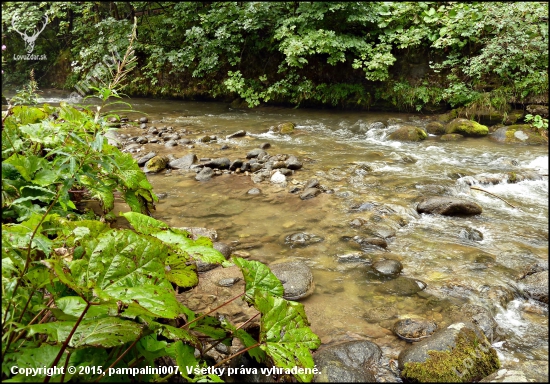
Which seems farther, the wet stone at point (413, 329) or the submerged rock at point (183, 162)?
the submerged rock at point (183, 162)

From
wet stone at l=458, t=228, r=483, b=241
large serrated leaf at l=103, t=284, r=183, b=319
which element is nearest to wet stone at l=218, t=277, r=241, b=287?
large serrated leaf at l=103, t=284, r=183, b=319

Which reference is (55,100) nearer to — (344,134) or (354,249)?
(344,134)

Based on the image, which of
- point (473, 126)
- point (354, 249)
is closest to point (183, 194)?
point (354, 249)

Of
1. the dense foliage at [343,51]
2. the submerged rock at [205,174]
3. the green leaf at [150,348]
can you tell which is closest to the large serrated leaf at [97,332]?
the green leaf at [150,348]

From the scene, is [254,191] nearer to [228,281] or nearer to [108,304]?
[228,281]

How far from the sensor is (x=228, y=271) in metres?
3.20

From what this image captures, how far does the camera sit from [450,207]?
430 cm

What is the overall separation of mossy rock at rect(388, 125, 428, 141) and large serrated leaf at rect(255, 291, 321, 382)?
7007mm

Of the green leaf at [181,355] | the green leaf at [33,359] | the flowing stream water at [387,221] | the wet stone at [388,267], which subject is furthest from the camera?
the wet stone at [388,267]

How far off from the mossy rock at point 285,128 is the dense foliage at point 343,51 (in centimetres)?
196

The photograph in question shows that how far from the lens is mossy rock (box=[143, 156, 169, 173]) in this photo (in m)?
6.03

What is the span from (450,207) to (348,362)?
9.21 feet

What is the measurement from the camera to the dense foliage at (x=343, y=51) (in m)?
8.80

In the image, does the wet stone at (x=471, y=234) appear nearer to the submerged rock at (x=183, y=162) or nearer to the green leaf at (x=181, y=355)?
the green leaf at (x=181, y=355)
